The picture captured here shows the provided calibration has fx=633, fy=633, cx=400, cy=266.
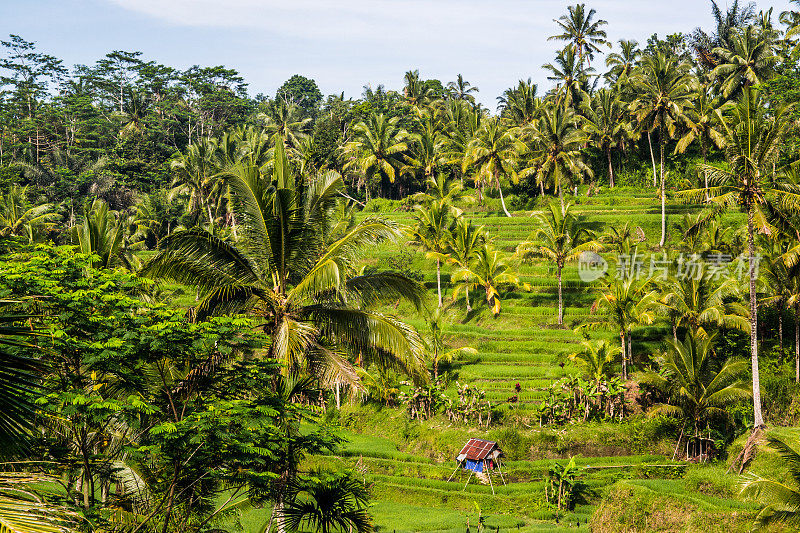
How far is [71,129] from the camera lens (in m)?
59.6

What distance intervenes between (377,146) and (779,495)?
123ft

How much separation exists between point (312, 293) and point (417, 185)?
42551 millimetres

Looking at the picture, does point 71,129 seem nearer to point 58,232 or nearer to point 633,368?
point 58,232

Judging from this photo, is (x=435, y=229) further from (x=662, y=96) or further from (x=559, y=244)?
(x=662, y=96)

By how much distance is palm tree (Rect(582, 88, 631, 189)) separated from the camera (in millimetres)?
43250

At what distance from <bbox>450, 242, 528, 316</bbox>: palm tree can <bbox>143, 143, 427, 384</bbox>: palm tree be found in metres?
18.5

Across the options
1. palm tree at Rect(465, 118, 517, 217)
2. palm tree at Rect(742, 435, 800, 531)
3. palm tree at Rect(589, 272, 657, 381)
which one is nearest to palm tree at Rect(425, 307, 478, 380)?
palm tree at Rect(589, 272, 657, 381)

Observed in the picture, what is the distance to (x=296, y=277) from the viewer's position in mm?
11102

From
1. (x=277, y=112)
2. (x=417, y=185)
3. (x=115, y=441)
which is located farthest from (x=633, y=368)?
(x=277, y=112)

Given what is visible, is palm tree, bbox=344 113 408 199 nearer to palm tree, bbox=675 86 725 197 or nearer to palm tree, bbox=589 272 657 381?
palm tree, bbox=675 86 725 197

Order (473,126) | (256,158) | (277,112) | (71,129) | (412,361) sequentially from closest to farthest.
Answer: (412,361) < (256,158) < (473,126) < (277,112) < (71,129)

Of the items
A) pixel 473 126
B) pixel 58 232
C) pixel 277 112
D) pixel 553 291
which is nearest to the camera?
pixel 553 291

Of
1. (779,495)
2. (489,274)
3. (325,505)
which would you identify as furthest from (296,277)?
(489,274)

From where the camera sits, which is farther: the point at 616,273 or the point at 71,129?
the point at 71,129
